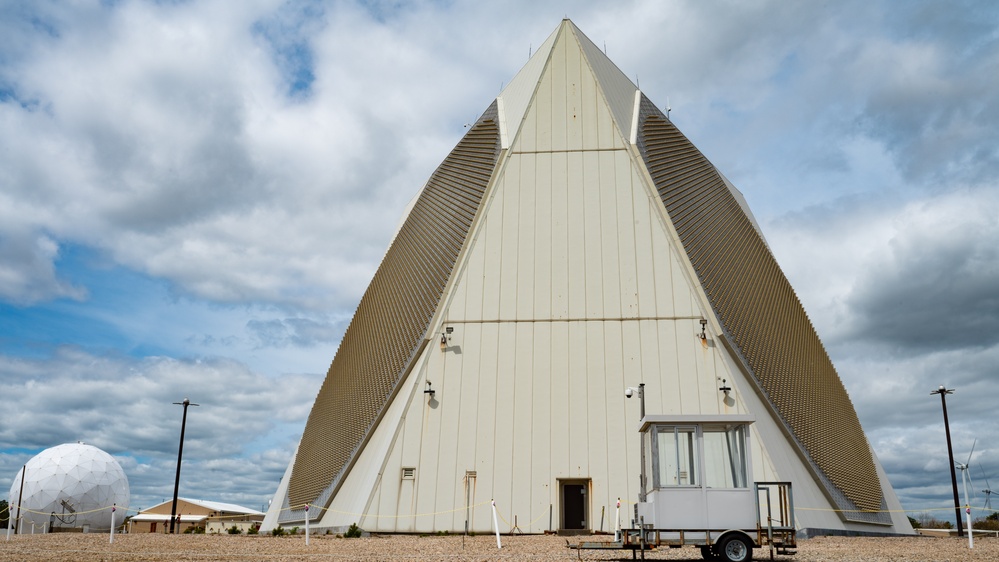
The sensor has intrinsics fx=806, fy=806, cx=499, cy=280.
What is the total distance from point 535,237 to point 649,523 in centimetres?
1221

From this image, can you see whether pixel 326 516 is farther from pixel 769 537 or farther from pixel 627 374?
pixel 769 537

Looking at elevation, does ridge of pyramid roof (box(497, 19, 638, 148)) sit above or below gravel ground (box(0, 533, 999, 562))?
above

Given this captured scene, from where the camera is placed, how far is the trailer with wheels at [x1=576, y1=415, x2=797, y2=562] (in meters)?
11.6

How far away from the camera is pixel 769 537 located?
11297 mm

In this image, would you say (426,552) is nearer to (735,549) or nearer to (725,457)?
(735,549)

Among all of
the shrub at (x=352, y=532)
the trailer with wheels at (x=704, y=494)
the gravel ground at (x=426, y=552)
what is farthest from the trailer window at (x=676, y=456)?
the shrub at (x=352, y=532)

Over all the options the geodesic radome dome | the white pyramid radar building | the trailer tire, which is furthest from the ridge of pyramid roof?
the geodesic radome dome

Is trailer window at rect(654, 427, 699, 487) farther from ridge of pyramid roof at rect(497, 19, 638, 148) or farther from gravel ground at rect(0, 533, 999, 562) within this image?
ridge of pyramid roof at rect(497, 19, 638, 148)

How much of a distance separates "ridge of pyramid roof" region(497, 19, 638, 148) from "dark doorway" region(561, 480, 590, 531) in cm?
1039

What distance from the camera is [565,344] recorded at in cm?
2177

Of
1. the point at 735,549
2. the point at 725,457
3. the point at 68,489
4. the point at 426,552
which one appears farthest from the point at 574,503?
the point at 68,489

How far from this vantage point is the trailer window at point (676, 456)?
12.0 meters

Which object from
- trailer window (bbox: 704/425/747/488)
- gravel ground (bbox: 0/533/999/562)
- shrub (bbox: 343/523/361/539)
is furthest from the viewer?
shrub (bbox: 343/523/361/539)

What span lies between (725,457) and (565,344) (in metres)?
9.91
